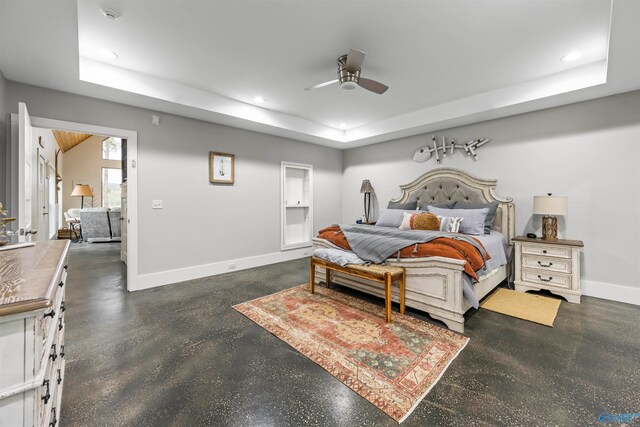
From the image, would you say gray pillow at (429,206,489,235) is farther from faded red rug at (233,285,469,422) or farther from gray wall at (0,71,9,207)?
gray wall at (0,71,9,207)

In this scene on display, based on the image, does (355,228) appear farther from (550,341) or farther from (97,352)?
(97,352)

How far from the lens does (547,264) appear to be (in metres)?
3.28

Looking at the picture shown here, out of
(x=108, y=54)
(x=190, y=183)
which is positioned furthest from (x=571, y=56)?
(x=190, y=183)

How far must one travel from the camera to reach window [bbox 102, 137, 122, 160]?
10188 mm

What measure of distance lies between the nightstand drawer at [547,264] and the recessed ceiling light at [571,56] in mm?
2212

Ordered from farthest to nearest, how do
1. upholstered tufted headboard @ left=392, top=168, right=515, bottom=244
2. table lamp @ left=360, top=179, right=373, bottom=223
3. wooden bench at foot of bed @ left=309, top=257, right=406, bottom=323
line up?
table lamp @ left=360, top=179, right=373, bottom=223
upholstered tufted headboard @ left=392, top=168, right=515, bottom=244
wooden bench at foot of bed @ left=309, top=257, right=406, bottom=323

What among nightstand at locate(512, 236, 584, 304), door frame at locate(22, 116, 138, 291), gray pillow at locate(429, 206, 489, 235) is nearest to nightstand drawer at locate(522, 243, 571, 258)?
nightstand at locate(512, 236, 584, 304)

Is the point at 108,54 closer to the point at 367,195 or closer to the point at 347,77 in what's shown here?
the point at 347,77

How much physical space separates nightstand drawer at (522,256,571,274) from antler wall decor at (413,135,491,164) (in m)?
1.71

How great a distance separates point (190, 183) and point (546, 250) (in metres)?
4.87

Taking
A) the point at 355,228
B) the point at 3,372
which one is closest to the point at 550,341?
the point at 355,228

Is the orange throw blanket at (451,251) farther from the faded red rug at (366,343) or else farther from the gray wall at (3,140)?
the gray wall at (3,140)

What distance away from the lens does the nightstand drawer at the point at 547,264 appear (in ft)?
10.4

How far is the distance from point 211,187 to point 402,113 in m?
3.38
